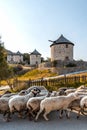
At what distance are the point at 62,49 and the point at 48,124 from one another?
5188cm

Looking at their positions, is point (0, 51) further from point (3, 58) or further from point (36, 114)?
point (36, 114)

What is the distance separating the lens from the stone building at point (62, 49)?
205 feet

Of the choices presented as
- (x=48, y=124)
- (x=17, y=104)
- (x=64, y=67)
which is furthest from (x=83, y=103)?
(x=64, y=67)

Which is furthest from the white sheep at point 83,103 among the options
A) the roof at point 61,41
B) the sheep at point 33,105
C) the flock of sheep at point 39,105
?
the roof at point 61,41

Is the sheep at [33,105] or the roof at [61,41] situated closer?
the sheep at [33,105]

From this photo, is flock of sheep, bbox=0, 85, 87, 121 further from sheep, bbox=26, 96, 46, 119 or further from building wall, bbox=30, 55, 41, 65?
building wall, bbox=30, 55, 41, 65

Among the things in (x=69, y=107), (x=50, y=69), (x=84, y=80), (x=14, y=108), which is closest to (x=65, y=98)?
(x=69, y=107)

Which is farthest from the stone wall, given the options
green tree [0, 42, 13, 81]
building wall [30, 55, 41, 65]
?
building wall [30, 55, 41, 65]

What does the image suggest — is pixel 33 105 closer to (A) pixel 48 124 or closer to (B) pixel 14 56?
(A) pixel 48 124

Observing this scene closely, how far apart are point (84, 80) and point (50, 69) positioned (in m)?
26.9

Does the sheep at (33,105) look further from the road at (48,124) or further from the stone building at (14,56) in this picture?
the stone building at (14,56)

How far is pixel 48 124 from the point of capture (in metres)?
10.9

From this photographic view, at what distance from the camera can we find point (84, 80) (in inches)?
1041

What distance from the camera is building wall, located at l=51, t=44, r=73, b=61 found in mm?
62469
